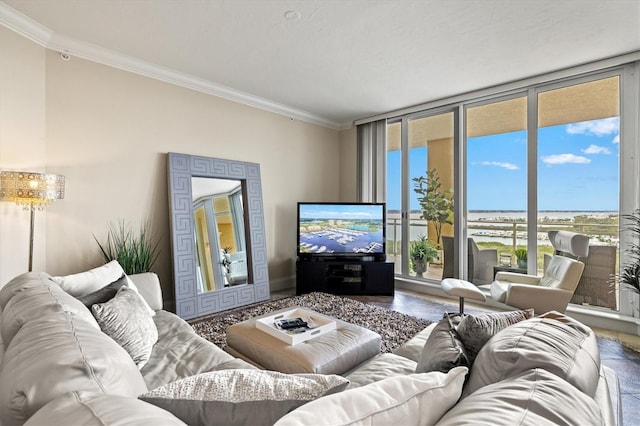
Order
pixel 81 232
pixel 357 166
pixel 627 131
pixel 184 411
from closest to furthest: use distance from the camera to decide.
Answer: pixel 184 411, pixel 81 232, pixel 627 131, pixel 357 166

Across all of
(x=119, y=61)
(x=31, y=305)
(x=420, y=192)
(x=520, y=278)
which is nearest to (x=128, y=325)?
(x=31, y=305)

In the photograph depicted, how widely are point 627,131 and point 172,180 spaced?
15.5ft

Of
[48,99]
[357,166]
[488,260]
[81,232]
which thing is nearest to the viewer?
[48,99]

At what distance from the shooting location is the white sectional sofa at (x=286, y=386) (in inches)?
24.0

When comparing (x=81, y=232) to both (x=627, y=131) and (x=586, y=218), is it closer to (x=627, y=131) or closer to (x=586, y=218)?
(x=586, y=218)

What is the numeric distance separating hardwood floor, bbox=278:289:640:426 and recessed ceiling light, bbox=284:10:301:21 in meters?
3.06

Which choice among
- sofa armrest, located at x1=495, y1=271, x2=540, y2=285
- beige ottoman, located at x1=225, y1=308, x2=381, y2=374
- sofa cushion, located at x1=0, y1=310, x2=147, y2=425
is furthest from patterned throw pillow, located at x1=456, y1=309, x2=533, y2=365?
sofa armrest, located at x1=495, y1=271, x2=540, y2=285

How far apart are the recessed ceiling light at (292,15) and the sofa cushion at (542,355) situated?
245cm

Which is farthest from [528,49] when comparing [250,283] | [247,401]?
[250,283]

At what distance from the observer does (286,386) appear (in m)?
0.79

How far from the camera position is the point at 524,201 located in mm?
3803

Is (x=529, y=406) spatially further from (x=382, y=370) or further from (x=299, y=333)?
(x=299, y=333)

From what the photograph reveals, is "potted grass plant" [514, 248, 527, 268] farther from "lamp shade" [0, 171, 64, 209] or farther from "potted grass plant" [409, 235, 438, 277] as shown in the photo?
"lamp shade" [0, 171, 64, 209]

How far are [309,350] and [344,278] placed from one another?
2764 millimetres
